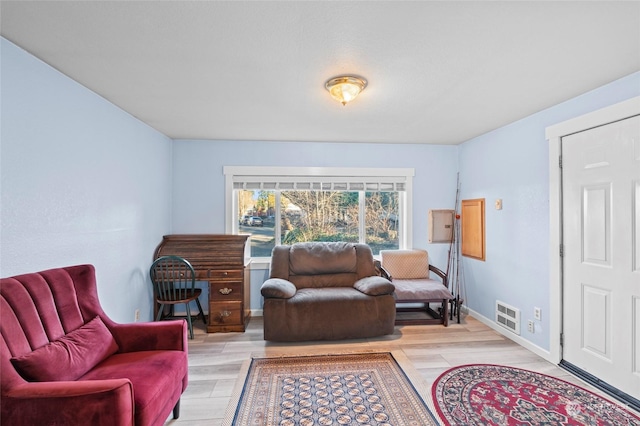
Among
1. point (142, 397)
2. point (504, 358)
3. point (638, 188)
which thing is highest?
point (638, 188)

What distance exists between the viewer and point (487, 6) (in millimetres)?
1404

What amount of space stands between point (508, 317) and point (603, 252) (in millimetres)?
1281

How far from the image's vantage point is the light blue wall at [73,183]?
1728 mm

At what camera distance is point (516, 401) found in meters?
2.13

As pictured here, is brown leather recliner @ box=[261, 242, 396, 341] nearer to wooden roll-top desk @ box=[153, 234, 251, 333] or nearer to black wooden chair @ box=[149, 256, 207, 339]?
wooden roll-top desk @ box=[153, 234, 251, 333]

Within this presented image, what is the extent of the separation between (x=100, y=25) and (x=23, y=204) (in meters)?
1.16

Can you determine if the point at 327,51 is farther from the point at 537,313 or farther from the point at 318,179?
the point at 537,313

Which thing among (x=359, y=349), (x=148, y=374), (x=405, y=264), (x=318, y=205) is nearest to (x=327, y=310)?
(x=359, y=349)

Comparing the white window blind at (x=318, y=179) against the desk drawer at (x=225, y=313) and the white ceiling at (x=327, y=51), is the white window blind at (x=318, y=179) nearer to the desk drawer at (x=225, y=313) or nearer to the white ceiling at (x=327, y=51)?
the white ceiling at (x=327, y=51)

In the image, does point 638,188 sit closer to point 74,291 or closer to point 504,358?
point 504,358

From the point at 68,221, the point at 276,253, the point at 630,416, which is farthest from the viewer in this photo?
the point at 276,253

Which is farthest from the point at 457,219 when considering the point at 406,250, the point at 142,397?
the point at 142,397

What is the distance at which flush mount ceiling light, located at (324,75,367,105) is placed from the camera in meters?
2.11

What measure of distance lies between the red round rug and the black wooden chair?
2531 millimetres
